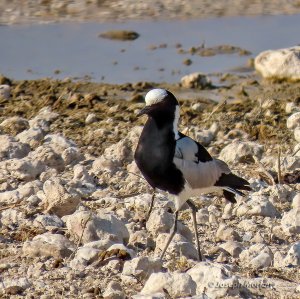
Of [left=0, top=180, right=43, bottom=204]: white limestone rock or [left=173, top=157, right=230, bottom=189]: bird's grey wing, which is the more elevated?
[left=173, top=157, right=230, bottom=189]: bird's grey wing

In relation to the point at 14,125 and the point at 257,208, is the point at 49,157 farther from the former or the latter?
the point at 257,208

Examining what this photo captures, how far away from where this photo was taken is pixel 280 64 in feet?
42.8

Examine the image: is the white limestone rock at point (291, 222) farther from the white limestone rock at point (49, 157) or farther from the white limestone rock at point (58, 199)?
the white limestone rock at point (49, 157)

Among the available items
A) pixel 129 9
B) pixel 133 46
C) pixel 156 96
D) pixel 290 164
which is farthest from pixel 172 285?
pixel 129 9

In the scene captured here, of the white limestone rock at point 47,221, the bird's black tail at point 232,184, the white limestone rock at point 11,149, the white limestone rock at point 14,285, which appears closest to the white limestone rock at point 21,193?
the white limestone rock at point 47,221

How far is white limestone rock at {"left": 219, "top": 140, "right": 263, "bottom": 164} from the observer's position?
9.87m

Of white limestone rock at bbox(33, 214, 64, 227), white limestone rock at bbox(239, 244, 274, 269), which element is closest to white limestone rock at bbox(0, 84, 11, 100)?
white limestone rock at bbox(33, 214, 64, 227)

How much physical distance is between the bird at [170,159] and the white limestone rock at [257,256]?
1.43 ft

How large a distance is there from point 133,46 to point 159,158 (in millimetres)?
7023

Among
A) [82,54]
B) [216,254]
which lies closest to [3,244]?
[216,254]

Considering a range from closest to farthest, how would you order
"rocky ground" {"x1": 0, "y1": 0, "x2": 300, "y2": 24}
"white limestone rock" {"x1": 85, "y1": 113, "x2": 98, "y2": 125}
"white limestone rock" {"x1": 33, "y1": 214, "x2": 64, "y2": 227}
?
"white limestone rock" {"x1": 33, "y1": 214, "x2": 64, "y2": 227} < "white limestone rock" {"x1": 85, "y1": 113, "x2": 98, "y2": 125} < "rocky ground" {"x1": 0, "y1": 0, "x2": 300, "y2": 24}

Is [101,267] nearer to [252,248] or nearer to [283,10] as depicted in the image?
[252,248]

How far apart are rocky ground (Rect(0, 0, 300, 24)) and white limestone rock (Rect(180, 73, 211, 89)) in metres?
4.14

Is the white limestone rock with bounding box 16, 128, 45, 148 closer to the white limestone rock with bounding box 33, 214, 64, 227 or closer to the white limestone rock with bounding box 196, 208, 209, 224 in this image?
the white limestone rock with bounding box 33, 214, 64, 227
